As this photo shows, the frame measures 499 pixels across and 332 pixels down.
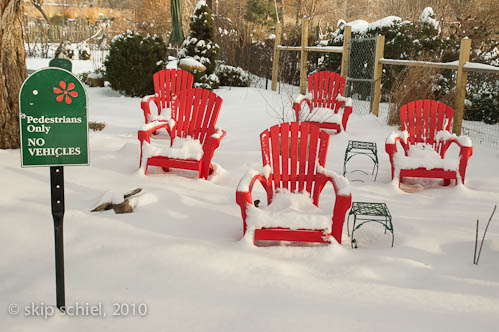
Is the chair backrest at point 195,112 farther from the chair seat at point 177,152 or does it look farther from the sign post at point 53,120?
the sign post at point 53,120

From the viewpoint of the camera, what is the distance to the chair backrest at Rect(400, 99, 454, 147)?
202 inches

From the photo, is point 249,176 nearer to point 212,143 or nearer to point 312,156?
point 312,156

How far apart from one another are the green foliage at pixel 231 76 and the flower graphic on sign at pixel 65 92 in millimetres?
10517

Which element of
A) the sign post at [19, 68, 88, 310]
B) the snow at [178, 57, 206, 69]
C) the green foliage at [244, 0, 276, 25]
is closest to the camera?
the sign post at [19, 68, 88, 310]

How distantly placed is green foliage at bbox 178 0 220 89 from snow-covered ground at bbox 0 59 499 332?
7158mm

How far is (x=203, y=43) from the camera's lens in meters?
11.4

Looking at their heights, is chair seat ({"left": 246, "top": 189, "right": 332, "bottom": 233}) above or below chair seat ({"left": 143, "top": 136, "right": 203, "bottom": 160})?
below

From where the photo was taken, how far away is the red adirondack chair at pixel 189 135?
464 centimetres

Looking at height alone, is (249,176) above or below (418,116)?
below

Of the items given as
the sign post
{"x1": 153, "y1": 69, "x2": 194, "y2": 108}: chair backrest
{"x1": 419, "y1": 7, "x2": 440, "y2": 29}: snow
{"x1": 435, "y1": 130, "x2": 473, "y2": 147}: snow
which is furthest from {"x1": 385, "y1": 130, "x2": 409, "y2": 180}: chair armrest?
{"x1": 419, "y1": 7, "x2": 440, "y2": 29}: snow

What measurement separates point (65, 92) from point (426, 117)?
4.12m

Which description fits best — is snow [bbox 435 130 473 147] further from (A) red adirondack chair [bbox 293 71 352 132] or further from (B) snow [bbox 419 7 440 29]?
(B) snow [bbox 419 7 440 29]

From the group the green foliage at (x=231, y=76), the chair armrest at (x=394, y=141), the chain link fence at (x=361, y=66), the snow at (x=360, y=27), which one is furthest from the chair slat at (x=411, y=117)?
the green foliage at (x=231, y=76)

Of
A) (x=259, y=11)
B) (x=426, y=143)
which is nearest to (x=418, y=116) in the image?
(x=426, y=143)
